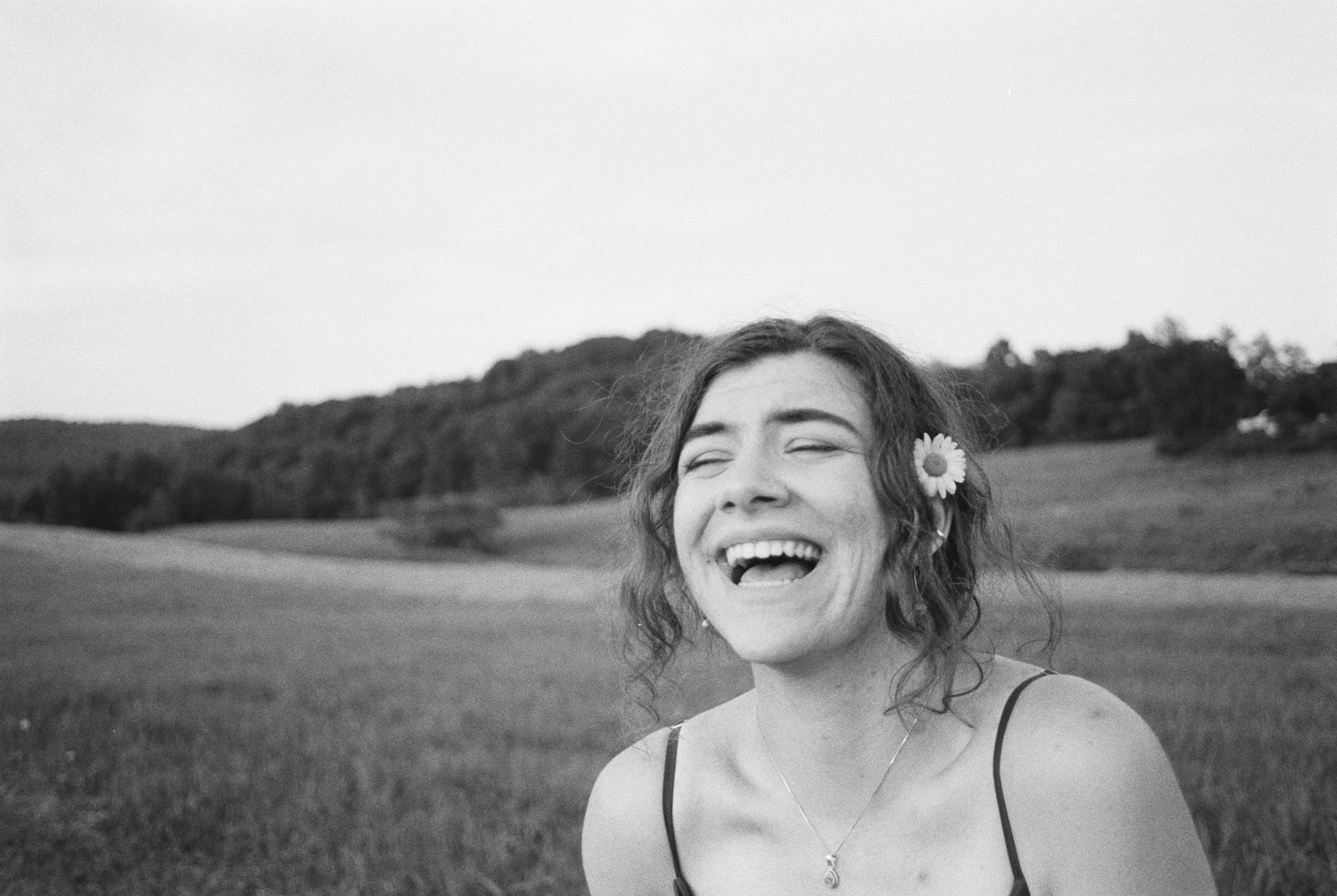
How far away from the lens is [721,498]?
5.59ft

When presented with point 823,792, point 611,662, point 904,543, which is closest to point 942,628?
point 904,543

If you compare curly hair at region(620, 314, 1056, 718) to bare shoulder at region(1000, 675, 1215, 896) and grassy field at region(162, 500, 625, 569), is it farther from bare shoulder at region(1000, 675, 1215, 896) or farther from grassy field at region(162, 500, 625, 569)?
grassy field at region(162, 500, 625, 569)

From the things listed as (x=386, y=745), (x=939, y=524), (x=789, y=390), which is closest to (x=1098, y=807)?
(x=939, y=524)

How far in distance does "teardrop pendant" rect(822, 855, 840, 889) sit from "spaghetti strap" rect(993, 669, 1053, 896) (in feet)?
1.02

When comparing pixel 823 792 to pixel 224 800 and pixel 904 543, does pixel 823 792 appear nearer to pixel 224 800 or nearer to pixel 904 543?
pixel 904 543

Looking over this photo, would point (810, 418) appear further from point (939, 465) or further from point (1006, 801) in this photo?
point (1006, 801)

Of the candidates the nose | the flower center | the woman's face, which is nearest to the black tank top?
the woman's face

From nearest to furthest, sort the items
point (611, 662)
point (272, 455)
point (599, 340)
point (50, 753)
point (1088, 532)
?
1. point (50, 753)
2. point (1088, 532)
3. point (611, 662)
4. point (272, 455)
5. point (599, 340)

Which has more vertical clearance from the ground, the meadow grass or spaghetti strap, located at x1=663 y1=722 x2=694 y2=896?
spaghetti strap, located at x1=663 y1=722 x2=694 y2=896

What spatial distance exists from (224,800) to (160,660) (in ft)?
8.39

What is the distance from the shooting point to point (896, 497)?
1.67 metres

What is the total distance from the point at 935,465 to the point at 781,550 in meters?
0.36

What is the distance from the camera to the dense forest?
4188 mm

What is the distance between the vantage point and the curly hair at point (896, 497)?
1.70 metres
